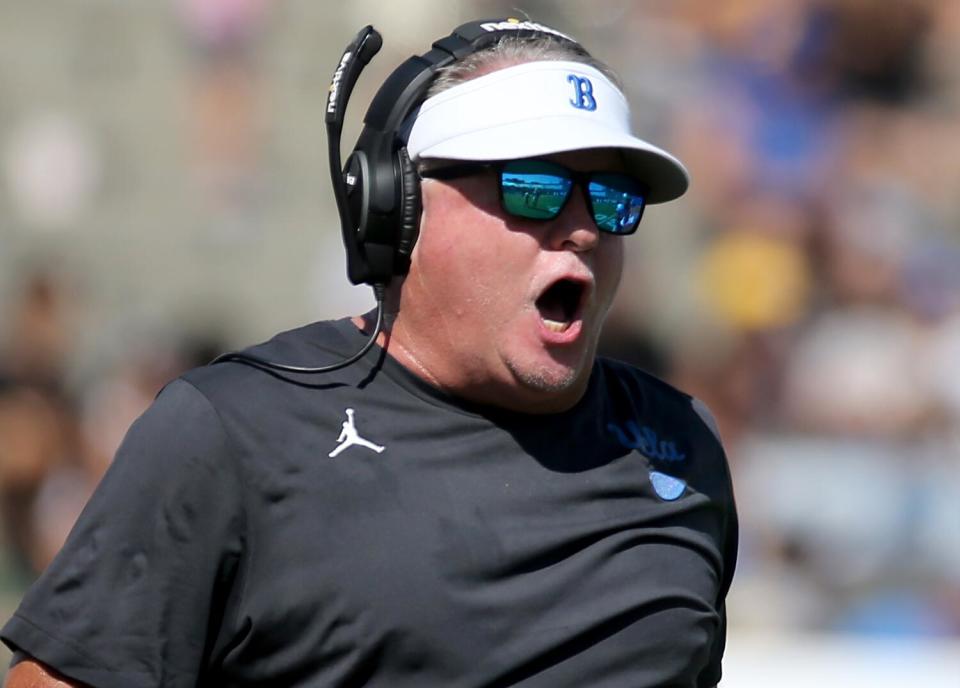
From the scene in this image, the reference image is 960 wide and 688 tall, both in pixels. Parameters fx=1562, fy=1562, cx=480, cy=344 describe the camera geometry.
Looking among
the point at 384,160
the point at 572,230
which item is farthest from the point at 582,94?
the point at 384,160

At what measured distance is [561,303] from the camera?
2.50 meters

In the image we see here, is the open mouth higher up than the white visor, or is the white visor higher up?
the white visor

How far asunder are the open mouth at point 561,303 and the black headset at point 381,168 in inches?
9.0

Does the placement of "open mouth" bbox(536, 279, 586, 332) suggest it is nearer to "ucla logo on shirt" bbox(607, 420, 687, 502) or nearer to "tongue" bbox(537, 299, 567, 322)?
"tongue" bbox(537, 299, 567, 322)

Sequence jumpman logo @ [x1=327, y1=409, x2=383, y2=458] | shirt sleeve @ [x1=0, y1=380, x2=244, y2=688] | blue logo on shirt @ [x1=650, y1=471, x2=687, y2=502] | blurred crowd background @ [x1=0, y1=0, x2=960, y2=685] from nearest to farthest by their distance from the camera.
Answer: shirt sleeve @ [x1=0, y1=380, x2=244, y2=688] → jumpman logo @ [x1=327, y1=409, x2=383, y2=458] → blue logo on shirt @ [x1=650, y1=471, x2=687, y2=502] → blurred crowd background @ [x1=0, y1=0, x2=960, y2=685]

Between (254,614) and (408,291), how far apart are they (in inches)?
23.1

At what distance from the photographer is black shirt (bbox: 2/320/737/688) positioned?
2.21 meters

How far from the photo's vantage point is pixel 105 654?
2170 mm

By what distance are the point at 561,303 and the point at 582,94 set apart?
13.2 inches

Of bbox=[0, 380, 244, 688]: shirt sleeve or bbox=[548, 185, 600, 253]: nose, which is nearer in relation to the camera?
bbox=[0, 380, 244, 688]: shirt sleeve

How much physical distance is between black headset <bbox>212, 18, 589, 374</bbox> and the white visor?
1.5 inches

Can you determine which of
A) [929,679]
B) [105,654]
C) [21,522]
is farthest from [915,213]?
[105,654]

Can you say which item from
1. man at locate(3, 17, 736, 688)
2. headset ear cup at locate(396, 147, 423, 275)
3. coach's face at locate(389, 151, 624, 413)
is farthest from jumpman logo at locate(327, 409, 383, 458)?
headset ear cup at locate(396, 147, 423, 275)

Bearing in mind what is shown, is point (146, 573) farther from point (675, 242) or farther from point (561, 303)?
point (675, 242)
